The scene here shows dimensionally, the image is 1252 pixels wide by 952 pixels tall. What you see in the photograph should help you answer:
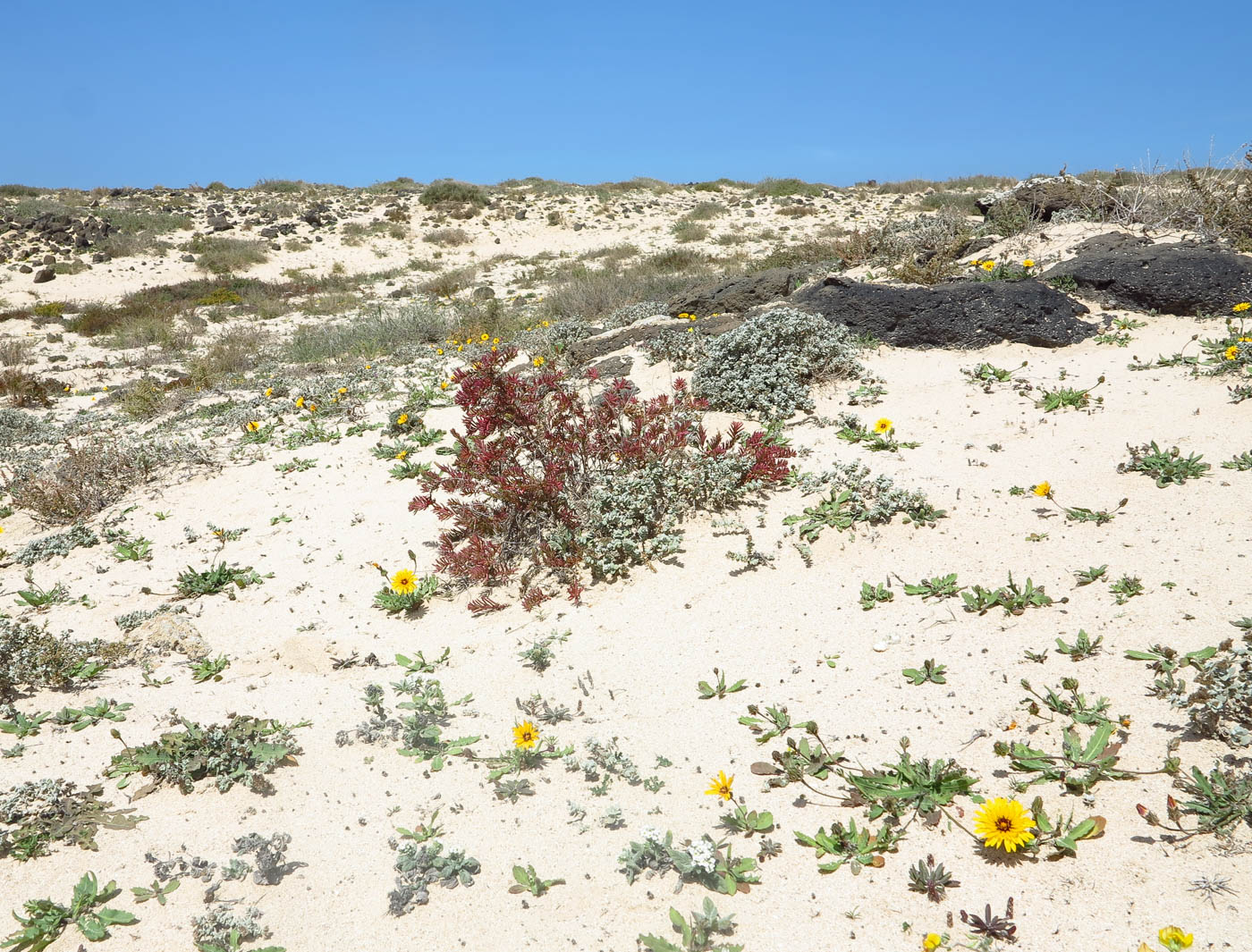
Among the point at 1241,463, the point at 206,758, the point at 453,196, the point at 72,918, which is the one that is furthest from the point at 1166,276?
the point at 453,196

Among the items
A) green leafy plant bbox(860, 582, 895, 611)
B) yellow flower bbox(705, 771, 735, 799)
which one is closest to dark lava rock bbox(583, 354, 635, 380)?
green leafy plant bbox(860, 582, 895, 611)

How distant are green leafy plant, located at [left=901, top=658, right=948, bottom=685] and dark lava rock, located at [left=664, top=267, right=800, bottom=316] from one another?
6399 mm

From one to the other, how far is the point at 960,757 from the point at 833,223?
2208 cm

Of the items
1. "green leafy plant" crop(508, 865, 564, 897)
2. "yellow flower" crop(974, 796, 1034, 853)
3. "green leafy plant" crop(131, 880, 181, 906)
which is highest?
"yellow flower" crop(974, 796, 1034, 853)

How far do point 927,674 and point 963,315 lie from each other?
5136 millimetres

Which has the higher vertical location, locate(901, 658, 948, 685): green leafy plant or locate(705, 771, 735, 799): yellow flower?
locate(901, 658, 948, 685): green leafy plant

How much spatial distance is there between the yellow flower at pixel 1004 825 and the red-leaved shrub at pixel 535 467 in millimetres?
2430

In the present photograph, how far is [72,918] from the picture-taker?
2.25 m

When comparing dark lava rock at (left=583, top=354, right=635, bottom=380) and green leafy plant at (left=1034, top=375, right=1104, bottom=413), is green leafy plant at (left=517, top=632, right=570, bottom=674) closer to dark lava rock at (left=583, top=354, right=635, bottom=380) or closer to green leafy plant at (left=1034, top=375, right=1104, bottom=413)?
dark lava rock at (left=583, top=354, right=635, bottom=380)

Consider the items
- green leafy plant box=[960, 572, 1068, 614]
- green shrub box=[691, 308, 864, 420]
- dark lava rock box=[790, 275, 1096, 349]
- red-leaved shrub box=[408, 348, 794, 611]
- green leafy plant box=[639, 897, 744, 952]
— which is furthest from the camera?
dark lava rock box=[790, 275, 1096, 349]

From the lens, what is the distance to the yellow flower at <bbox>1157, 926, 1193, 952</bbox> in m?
1.82

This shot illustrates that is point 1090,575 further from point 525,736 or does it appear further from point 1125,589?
point 525,736

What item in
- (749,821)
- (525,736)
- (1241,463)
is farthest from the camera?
(1241,463)

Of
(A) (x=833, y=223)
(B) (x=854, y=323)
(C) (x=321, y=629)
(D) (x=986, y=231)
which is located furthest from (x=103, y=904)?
(A) (x=833, y=223)
